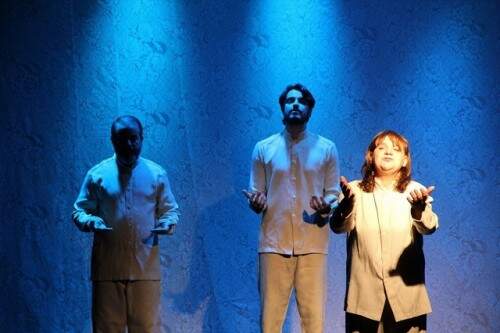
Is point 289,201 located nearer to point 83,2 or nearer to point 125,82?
point 125,82

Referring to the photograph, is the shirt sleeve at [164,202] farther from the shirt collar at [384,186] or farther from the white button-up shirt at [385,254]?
the shirt collar at [384,186]

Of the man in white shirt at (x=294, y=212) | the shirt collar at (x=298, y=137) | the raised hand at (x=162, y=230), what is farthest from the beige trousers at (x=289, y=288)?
the shirt collar at (x=298, y=137)

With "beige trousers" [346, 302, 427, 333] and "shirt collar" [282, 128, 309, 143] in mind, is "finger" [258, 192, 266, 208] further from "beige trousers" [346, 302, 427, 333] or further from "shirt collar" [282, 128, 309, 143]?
"beige trousers" [346, 302, 427, 333]

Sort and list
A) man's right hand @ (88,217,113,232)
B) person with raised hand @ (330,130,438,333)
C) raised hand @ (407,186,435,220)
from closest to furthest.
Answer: raised hand @ (407,186,435,220)
person with raised hand @ (330,130,438,333)
man's right hand @ (88,217,113,232)

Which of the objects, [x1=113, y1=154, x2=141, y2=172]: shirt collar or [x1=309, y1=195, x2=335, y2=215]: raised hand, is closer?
[x1=309, y1=195, x2=335, y2=215]: raised hand

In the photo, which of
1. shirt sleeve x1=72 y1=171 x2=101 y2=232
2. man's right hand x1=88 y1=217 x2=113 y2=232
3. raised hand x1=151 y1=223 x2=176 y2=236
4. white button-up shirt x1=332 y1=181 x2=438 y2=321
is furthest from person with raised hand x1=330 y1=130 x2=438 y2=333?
shirt sleeve x1=72 y1=171 x2=101 y2=232

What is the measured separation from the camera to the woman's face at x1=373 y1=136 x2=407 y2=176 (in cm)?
291

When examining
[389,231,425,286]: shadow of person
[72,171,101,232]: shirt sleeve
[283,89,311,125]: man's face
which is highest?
[283,89,311,125]: man's face

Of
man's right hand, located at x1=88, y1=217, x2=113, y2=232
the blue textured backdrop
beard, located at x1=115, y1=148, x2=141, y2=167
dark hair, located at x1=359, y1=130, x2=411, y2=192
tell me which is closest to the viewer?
dark hair, located at x1=359, y1=130, x2=411, y2=192

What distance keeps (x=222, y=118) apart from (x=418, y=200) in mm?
1656

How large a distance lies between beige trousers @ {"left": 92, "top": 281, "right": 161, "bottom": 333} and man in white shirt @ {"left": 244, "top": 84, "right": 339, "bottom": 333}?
52cm

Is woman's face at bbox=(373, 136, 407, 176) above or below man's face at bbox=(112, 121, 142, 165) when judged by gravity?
below

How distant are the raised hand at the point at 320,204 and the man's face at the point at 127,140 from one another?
84 centimetres

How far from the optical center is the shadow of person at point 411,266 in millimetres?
2768
